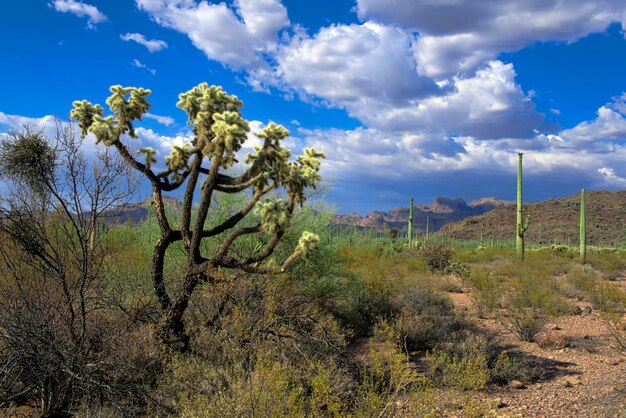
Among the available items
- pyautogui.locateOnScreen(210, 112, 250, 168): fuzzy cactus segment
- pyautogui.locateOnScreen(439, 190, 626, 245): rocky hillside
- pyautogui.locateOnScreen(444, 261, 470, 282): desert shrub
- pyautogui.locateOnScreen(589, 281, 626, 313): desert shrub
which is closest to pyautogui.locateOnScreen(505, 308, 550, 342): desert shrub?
pyautogui.locateOnScreen(589, 281, 626, 313): desert shrub

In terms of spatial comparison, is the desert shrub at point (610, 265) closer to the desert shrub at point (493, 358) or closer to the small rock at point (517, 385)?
the desert shrub at point (493, 358)

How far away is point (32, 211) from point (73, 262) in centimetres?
94

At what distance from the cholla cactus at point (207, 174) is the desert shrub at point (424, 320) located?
10.2 feet

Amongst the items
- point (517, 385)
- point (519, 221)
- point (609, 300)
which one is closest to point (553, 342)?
point (517, 385)

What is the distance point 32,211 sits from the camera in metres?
7.41

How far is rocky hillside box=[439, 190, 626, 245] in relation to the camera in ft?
222

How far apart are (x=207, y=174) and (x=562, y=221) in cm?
7846

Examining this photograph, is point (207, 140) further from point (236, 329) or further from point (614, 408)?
point (614, 408)

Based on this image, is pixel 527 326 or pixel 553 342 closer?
pixel 553 342

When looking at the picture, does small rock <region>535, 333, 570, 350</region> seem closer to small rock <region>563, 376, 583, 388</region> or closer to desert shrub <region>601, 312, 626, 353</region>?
desert shrub <region>601, 312, 626, 353</region>

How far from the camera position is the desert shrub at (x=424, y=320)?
10.1 metres

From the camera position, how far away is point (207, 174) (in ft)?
24.6

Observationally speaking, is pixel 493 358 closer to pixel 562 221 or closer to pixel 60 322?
pixel 60 322

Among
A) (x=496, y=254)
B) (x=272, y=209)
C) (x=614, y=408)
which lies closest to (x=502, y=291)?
(x=614, y=408)
